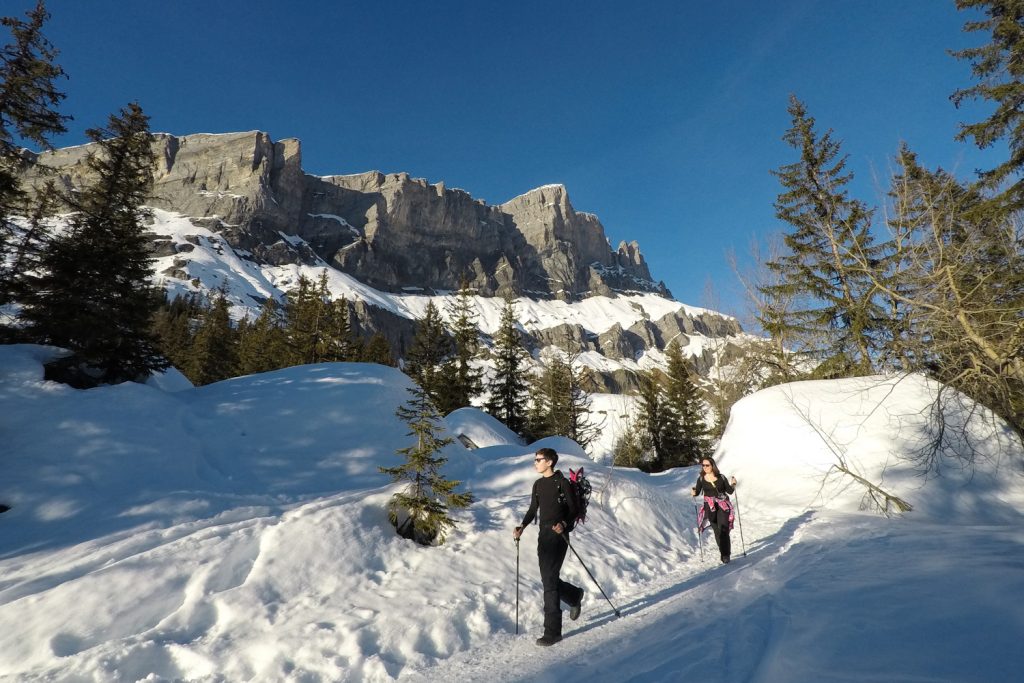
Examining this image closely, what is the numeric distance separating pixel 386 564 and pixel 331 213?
18563 centimetres

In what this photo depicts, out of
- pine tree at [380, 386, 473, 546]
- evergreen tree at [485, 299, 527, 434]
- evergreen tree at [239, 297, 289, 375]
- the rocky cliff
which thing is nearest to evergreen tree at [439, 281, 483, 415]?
evergreen tree at [485, 299, 527, 434]

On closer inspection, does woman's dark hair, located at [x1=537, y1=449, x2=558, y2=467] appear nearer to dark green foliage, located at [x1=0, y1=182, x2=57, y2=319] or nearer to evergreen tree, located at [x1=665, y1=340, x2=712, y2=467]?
dark green foliage, located at [x1=0, y1=182, x2=57, y2=319]

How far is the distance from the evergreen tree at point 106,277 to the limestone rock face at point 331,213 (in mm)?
126974

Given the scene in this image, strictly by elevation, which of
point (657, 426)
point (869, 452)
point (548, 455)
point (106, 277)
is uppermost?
point (106, 277)

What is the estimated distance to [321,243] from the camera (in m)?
160

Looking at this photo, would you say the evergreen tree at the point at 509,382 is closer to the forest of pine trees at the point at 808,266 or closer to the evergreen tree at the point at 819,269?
the forest of pine trees at the point at 808,266

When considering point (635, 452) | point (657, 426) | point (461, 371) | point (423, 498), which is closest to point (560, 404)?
point (635, 452)

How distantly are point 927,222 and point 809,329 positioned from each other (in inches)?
405

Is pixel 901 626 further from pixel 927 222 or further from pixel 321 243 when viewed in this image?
pixel 321 243

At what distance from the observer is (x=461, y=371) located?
29.1m

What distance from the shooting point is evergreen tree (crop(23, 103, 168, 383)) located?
39.9 ft

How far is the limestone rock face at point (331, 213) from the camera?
146m

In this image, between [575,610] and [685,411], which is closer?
[575,610]

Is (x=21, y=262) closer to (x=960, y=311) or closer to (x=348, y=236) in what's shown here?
(x=960, y=311)
